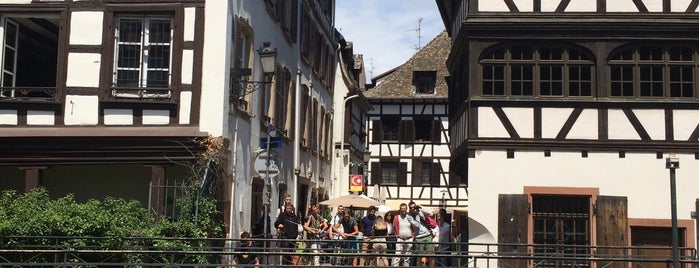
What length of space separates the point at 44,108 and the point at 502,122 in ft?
30.3

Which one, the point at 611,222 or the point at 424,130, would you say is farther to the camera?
the point at 424,130

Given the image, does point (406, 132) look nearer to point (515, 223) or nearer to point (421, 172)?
point (421, 172)

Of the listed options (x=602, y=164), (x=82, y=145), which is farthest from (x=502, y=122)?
(x=82, y=145)

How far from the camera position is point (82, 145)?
1590cm

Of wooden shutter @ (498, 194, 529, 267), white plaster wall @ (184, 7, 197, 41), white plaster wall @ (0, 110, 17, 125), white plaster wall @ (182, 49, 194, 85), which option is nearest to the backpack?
wooden shutter @ (498, 194, 529, 267)

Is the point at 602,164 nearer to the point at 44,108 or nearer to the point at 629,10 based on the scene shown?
the point at 629,10

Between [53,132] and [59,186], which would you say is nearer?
[53,132]

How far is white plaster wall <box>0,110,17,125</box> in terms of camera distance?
16.1 metres

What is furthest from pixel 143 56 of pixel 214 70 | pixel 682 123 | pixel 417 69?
pixel 417 69

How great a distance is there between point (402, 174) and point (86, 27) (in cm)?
2889

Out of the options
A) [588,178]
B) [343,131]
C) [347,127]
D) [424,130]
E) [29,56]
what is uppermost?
[424,130]

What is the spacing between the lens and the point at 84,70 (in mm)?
16000

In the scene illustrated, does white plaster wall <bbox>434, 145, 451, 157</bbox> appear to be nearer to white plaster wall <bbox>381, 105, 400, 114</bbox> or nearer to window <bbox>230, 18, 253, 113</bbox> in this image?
white plaster wall <bbox>381, 105, 400, 114</bbox>

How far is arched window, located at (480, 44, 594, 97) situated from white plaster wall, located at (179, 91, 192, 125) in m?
6.17
